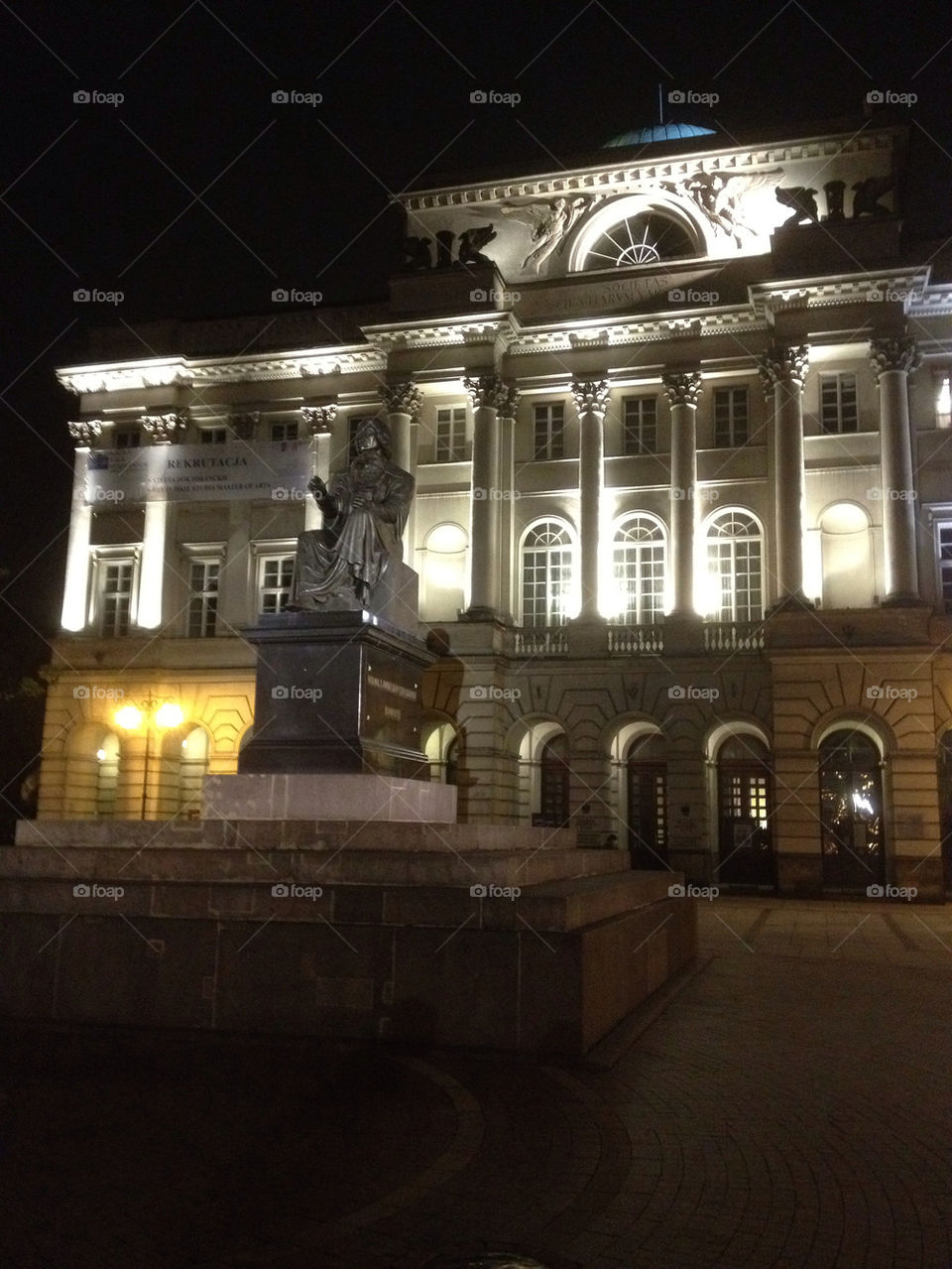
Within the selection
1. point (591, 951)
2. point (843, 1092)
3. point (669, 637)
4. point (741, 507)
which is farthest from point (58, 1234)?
point (741, 507)

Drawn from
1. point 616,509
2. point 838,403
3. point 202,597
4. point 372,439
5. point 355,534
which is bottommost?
point 355,534

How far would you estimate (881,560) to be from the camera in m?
31.9

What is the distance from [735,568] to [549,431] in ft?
23.8

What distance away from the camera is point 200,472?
34.4m

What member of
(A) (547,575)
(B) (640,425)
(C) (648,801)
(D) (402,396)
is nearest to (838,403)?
(B) (640,425)

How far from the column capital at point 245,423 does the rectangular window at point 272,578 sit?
428cm

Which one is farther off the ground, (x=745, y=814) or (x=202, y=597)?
(x=202, y=597)

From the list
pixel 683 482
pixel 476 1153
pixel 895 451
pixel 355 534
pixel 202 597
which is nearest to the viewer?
pixel 476 1153

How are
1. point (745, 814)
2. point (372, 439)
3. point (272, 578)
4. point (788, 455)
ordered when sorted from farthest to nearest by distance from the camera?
point (272, 578)
point (745, 814)
point (788, 455)
point (372, 439)

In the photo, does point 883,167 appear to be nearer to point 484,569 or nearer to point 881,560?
point 881,560

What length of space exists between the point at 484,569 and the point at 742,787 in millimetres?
9678

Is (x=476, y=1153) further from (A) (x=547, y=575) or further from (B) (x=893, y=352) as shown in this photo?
(A) (x=547, y=575)

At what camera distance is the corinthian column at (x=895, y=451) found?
30.7m

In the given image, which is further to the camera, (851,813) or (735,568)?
(735,568)
